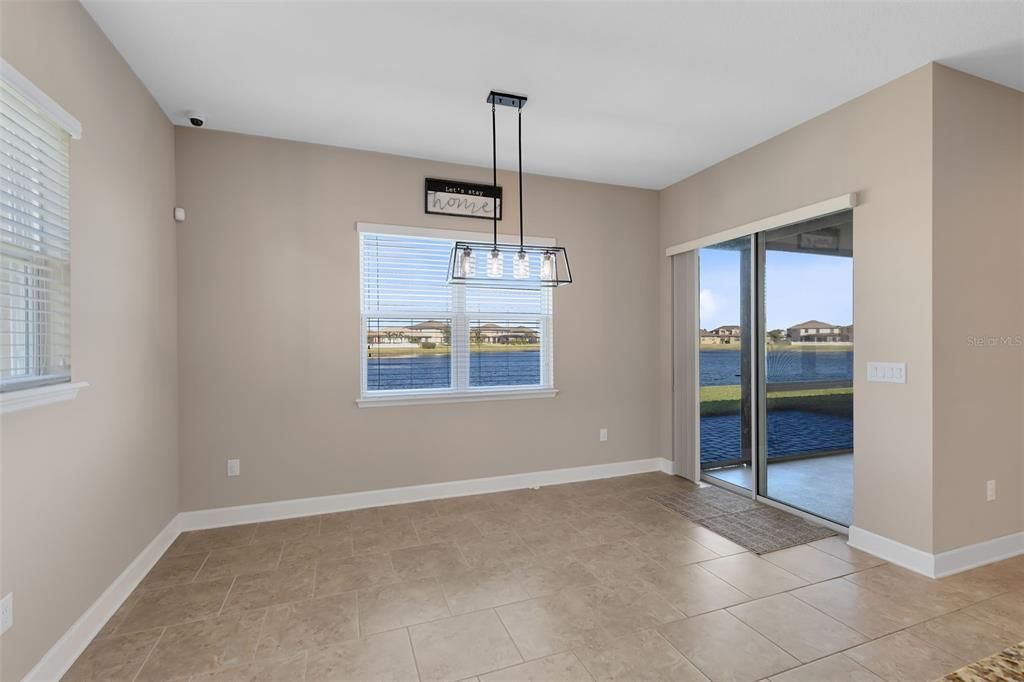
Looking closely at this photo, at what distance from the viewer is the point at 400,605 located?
241 centimetres

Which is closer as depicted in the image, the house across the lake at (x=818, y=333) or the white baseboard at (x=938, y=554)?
the white baseboard at (x=938, y=554)

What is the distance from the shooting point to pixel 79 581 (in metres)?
2.07

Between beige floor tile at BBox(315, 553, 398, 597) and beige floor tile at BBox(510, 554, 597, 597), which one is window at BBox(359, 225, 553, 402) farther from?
beige floor tile at BBox(510, 554, 597, 597)

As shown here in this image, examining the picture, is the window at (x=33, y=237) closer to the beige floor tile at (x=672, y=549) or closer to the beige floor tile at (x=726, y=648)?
the beige floor tile at (x=726, y=648)

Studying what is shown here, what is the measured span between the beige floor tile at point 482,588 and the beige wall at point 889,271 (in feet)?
7.50

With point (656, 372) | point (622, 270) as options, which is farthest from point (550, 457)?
point (622, 270)

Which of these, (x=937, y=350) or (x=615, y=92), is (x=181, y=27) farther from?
(x=937, y=350)

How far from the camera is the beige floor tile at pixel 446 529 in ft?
10.5

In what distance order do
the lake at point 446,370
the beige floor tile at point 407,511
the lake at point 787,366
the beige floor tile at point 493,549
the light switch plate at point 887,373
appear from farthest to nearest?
the lake at point 446,370, the beige floor tile at point 407,511, the lake at point 787,366, the beige floor tile at point 493,549, the light switch plate at point 887,373

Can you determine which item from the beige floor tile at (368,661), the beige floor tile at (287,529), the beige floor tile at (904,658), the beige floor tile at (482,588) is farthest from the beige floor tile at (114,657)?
the beige floor tile at (904,658)

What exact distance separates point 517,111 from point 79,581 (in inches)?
136

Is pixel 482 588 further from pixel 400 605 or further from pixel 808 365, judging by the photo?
pixel 808 365

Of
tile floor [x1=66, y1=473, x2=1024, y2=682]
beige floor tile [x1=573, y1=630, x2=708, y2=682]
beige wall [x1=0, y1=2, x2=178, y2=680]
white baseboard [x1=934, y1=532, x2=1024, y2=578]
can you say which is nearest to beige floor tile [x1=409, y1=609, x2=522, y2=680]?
tile floor [x1=66, y1=473, x2=1024, y2=682]

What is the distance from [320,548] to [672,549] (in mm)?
2300
